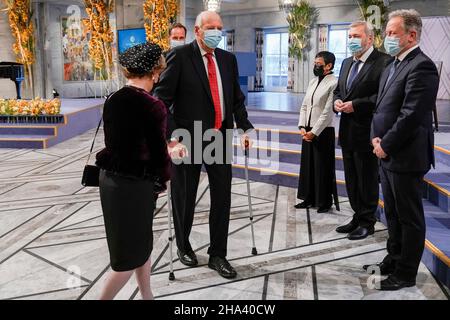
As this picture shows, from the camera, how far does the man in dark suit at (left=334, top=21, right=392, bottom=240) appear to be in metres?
3.57

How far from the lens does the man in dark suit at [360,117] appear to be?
3.57m

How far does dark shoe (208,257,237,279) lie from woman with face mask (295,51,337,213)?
5.35 ft

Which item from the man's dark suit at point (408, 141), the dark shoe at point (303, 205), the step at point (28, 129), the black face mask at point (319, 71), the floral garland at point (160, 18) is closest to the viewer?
the man's dark suit at point (408, 141)

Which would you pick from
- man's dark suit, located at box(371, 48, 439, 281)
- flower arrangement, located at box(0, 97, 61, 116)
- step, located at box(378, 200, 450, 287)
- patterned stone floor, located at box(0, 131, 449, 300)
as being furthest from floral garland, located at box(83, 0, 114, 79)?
man's dark suit, located at box(371, 48, 439, 281)

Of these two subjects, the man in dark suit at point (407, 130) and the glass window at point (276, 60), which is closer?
the man in dark suit at point (407, 130)

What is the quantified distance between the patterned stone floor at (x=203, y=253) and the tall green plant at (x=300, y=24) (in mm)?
11493

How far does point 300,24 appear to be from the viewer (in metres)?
15.7

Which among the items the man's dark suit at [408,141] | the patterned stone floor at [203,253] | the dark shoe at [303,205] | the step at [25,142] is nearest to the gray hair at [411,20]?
the man's dark suit at [408,141]

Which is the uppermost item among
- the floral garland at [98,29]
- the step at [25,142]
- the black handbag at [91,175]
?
the floral garland at [98,29]

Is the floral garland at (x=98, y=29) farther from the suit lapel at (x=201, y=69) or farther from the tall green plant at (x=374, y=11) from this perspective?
the tall green plant at (x=374, y=11)

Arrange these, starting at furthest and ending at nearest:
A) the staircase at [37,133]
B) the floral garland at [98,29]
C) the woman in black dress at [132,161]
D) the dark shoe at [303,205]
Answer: the floral garland at [98,29]
the staircase at [37,133]
the dark shoe at [303,205]
the woman in black dress at [132,161]

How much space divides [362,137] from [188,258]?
1584 millimetres

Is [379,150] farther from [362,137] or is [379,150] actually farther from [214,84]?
[214,84]

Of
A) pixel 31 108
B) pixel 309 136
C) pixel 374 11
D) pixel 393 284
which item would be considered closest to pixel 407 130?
pixel 393 284
